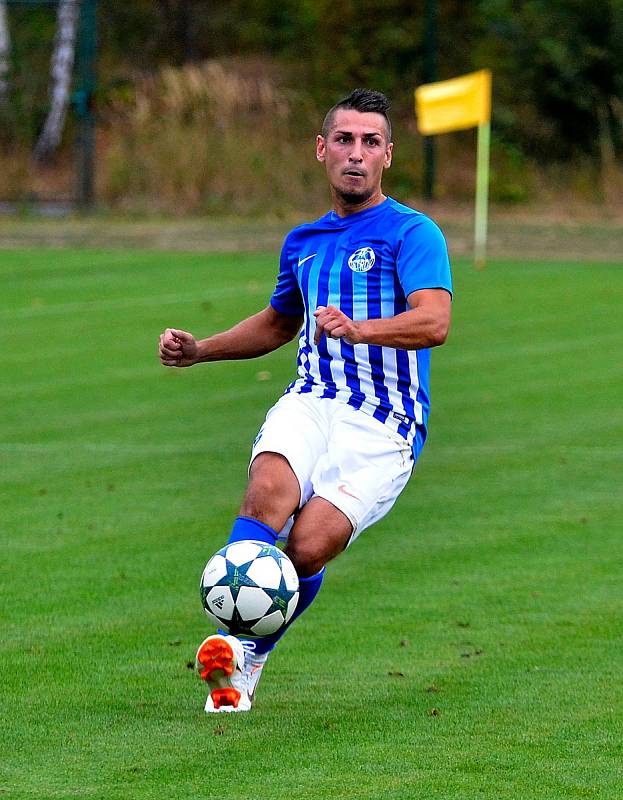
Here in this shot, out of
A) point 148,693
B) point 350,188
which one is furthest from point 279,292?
point 148,693

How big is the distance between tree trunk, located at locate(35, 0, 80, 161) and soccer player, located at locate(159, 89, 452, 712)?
29.8m

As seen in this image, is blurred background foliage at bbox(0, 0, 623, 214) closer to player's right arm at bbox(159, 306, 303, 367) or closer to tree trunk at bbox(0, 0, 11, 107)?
tree trunk at bbox(0, 0, 11, 107)

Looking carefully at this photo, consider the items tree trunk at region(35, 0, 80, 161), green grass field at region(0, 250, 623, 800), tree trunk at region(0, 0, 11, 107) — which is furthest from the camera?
tree trunk at region(35, 0, 80, 161)

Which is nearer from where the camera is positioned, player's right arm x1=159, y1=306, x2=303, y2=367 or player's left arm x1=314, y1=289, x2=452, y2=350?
player's left arm x1=314, y1=289, x2=452, y2=350

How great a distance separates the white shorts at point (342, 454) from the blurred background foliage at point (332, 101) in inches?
1081

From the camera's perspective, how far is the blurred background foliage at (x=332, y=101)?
111 ft

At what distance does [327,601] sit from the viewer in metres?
7.39

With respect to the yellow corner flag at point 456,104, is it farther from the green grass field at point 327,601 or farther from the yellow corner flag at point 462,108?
the green grass field at point 327,601

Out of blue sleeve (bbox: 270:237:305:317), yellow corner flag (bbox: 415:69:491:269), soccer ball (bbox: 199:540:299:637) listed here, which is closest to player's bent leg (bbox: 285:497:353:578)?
soccer ball (bbox: 199:540:299:637)

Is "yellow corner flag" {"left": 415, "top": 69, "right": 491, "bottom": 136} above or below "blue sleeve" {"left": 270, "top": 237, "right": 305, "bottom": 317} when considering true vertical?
below

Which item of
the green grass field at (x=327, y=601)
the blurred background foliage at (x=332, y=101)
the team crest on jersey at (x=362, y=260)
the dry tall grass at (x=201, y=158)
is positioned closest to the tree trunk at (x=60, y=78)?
the blurred background foliage at (x=332, y=101)

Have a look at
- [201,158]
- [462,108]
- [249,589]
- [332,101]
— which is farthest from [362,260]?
[332,101]

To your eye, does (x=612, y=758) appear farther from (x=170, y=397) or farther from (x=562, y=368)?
(x=562, y=368)

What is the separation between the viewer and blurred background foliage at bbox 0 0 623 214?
111 ft
